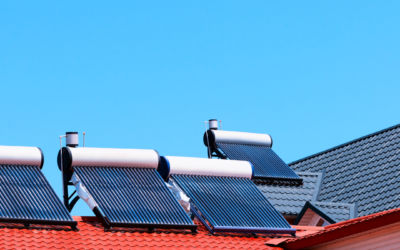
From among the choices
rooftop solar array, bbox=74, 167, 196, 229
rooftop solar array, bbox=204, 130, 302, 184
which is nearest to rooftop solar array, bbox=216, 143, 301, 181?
rooftop solar array, bbox=204, 130, 302, 184

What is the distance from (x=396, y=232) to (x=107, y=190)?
464cm

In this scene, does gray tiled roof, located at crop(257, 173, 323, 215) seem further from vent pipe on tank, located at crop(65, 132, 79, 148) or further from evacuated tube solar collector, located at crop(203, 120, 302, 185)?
vent pipe on tank, located at crop(65, 132, 79, 148)

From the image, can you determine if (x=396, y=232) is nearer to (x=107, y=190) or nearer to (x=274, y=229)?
(x=274, y=229)

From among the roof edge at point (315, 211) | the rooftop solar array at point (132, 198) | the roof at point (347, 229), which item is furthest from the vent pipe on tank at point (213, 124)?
the roof at point (347, 229)

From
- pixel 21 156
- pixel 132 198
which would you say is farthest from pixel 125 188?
pixel 21 156

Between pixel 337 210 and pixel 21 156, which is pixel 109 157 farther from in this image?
pixel 337 210

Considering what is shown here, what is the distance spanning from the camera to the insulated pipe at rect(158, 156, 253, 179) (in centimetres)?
1346

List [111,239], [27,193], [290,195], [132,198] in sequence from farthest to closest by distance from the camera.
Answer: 1. [290,195]
2. [132,198]
3. [27,193]
4. [111,239]

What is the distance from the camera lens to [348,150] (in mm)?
21422

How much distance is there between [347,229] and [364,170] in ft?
28.0

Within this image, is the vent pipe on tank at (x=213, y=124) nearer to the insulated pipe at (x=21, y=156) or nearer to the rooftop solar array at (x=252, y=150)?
the rooftop solar array at (x=252, y=150)

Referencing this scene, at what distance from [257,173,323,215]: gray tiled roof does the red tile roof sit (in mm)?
5134

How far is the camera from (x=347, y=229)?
11.1m

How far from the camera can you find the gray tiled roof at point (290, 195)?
17.8 metres
